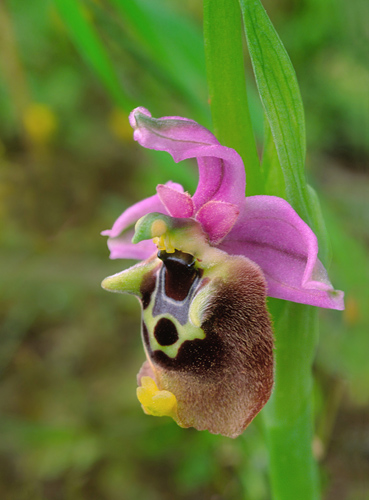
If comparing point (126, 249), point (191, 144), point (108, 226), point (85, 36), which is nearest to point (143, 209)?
point (126, 249)

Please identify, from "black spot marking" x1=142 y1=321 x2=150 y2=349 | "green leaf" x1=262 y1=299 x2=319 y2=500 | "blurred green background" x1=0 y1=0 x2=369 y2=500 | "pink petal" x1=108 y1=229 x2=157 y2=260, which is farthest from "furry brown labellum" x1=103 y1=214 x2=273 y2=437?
"blurred green background" x1=0 y1=0 x2=369 y2=500

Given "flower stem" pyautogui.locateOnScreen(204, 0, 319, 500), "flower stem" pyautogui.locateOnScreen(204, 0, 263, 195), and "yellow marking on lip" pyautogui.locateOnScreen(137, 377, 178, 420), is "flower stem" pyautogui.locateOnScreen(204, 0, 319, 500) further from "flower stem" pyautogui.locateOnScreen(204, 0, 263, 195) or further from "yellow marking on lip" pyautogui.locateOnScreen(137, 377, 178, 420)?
"yellow marking on lip" pyautogui.locateOnScreen(137, 377, 178, 420)

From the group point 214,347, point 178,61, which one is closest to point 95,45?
point 178,61

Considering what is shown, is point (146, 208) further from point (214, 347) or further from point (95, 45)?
point (95, 45)

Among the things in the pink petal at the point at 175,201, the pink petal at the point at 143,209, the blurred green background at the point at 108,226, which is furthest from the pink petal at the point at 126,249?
the blurred green background at the point at 108,226

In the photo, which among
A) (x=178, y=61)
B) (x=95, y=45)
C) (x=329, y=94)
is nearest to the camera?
(x=95, y=45)

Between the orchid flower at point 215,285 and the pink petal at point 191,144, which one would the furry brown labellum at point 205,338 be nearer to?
the orchid flower at point 215,285
